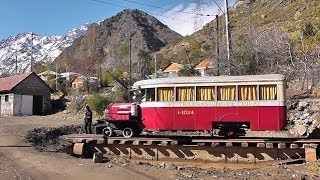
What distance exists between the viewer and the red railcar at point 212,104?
19.3m

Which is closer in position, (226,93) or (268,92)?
(268,92)

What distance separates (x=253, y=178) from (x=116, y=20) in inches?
7138

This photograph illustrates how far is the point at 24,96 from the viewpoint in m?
49.4

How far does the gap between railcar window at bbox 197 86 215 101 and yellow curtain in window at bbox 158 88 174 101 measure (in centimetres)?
133

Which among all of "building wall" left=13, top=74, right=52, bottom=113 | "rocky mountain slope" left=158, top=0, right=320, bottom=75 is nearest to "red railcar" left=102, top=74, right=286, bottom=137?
"rocky mountain slope" left=158, top=0, right=320, bottom=75

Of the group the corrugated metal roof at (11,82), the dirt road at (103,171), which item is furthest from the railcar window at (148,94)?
the corrugated metal roof at (11,82)

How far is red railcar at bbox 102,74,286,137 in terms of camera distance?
19.3 metres

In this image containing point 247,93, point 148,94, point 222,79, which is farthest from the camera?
point 148,94

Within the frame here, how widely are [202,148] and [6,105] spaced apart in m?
35.2

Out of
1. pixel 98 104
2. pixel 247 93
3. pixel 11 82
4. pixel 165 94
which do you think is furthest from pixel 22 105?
pixel 247 93

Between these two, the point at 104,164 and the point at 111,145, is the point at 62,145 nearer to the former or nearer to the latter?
the point at 111,145

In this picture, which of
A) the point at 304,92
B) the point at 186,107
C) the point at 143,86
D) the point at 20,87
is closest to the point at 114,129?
the point at 143,86

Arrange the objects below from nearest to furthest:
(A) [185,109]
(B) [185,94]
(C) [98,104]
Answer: (A) [185,109] < (B) [185,94] < (C) [98,104]

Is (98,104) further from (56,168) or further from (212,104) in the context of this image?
(56,168)
